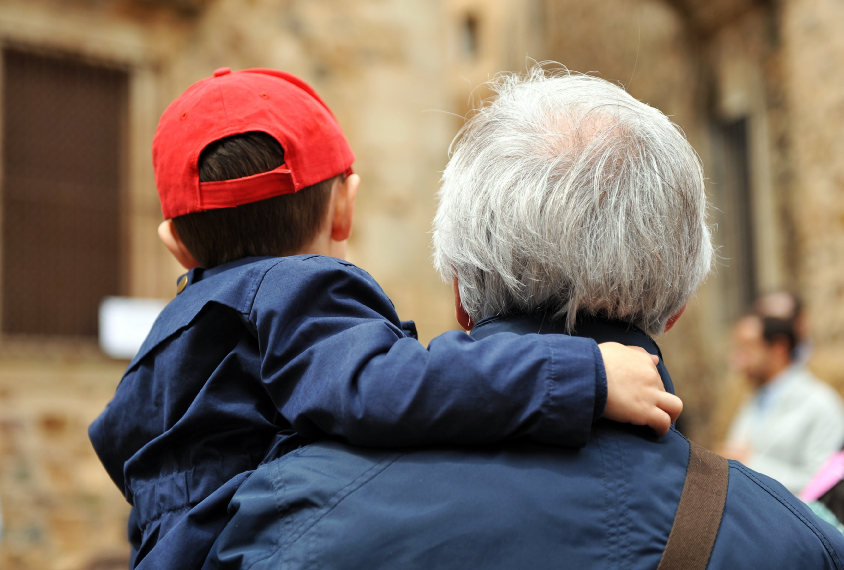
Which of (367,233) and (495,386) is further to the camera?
(367,233)

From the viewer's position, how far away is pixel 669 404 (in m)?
1.19

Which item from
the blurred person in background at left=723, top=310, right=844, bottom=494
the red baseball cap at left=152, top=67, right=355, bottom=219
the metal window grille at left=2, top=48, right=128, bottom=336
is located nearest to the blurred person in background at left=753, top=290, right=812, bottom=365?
the blurred person in background at left=723, top=310, right=844, bottom=494

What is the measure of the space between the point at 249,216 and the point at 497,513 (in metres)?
0.73

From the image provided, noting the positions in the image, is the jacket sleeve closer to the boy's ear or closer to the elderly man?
the elderly man

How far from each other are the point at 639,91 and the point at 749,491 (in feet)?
37.8

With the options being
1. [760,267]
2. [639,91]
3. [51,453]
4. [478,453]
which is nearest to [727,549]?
[478,453]

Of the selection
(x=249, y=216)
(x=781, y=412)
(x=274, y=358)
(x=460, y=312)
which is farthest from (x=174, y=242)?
(x=781, y=412)

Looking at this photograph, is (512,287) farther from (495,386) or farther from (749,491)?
(749,491)

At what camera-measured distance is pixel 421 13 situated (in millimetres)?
7227

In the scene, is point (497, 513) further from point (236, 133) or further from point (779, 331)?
point (779, 331)

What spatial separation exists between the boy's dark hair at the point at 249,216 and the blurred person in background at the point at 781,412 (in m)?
3.39

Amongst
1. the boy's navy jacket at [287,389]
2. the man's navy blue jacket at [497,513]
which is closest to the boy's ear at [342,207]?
the boy's navy jacket at [287,389]

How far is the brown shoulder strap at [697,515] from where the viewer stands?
1065 millimetres

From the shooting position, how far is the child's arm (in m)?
1.12
